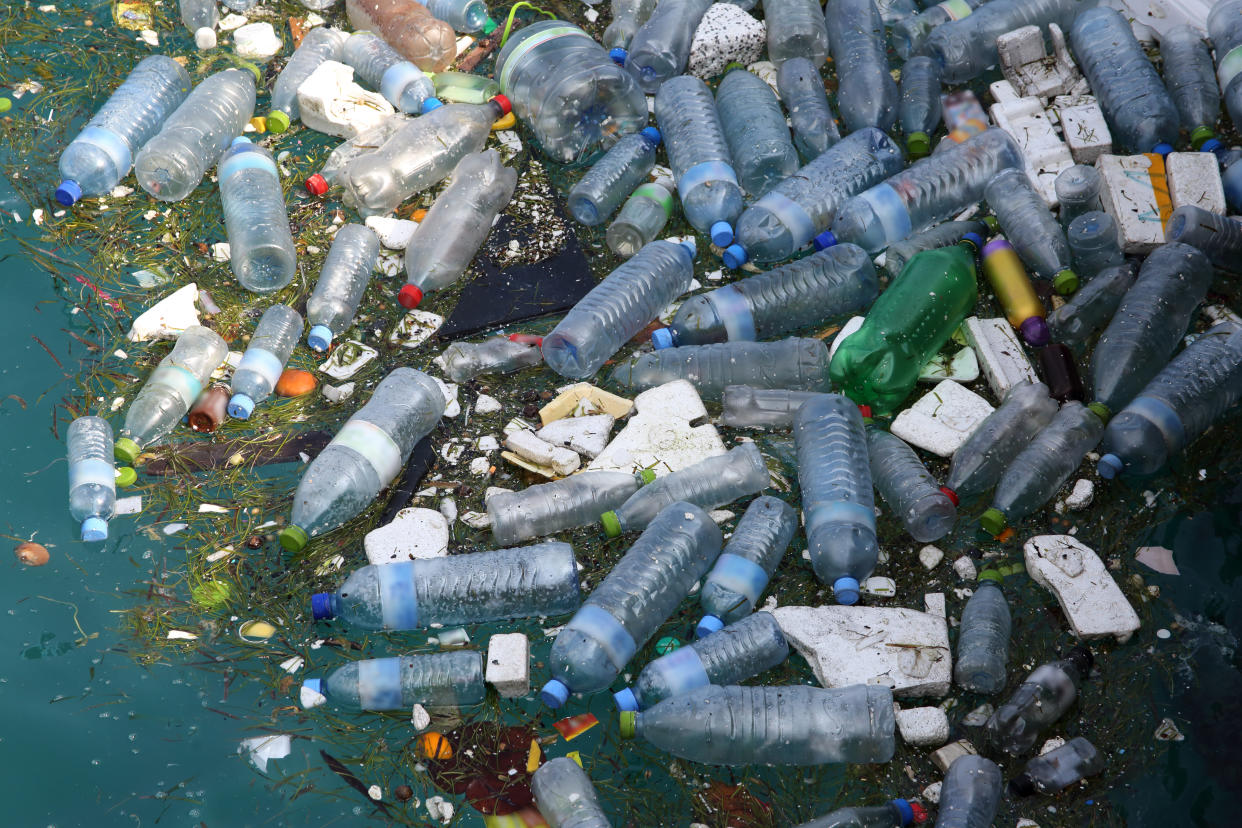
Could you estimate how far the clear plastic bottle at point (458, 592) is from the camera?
9.99ft

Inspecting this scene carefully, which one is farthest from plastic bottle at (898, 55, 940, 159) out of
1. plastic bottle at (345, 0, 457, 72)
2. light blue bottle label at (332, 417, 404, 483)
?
light blue bottle label at (332, 417, 404, 483)

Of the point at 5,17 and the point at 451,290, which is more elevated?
the point at 5,17

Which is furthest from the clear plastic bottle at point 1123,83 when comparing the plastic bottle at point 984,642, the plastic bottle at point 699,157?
the plastic bottle at point 984,642

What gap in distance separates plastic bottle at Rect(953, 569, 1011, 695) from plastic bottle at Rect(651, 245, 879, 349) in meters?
1.17

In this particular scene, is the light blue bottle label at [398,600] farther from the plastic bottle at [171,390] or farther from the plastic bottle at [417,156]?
the plastic bottle at [417,156]

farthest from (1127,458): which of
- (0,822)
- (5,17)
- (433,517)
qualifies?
(5,17)

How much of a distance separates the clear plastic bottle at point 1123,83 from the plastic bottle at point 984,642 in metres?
2.16

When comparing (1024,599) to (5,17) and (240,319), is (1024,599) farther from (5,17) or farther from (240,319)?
(5,17)

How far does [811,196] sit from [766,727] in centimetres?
206

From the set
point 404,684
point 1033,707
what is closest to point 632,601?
point 404,684

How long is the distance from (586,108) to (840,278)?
51.3 inches

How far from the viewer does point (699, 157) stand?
4113mm

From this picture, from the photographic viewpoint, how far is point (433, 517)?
3.31 metres

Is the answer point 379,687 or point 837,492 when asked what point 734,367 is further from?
point 379,687
